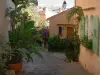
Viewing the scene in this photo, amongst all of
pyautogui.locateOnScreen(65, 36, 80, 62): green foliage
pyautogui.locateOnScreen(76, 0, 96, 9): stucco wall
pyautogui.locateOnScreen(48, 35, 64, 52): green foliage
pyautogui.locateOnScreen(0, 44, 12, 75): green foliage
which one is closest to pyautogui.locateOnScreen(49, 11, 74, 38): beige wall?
pyautogui.locateOnScreen(48, 35, 64, 52): green foliage

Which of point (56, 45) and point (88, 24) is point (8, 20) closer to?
point (88, 24)

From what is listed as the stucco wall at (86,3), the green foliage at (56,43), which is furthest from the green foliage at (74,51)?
the green foliage at (56,43)

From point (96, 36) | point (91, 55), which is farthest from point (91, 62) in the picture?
point (96, 36)

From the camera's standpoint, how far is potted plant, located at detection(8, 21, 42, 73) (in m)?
10.1

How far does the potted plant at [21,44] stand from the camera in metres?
10.1

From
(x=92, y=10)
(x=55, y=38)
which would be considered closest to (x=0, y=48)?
(x=92, y=10)

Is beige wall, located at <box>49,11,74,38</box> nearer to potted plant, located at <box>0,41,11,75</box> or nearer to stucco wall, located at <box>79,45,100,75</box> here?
stucco wall, located at <box>79,45,100,75</box>

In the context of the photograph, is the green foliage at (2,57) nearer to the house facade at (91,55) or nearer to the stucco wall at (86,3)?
the house facade at (91,55)

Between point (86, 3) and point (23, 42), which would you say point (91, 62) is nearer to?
point (86, 3)

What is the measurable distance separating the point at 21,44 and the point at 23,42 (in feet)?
0.48

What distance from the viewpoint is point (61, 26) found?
2288 centimetres

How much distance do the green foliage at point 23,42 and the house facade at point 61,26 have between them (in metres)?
11.5

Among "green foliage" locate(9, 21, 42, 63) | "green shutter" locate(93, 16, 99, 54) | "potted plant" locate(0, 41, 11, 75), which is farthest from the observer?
"green foliage" locate(9, 21, 42, 63)

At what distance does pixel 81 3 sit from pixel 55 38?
8.09m
